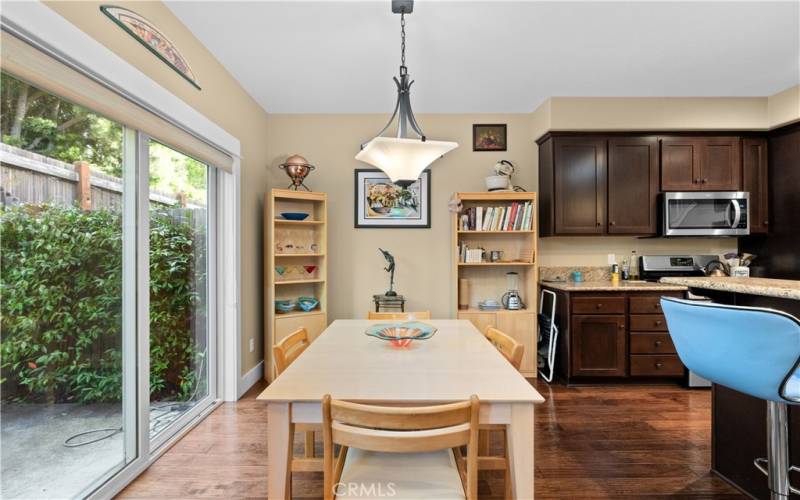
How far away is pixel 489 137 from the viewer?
3.93m

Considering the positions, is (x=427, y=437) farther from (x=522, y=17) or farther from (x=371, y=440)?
(x=522, y=17)

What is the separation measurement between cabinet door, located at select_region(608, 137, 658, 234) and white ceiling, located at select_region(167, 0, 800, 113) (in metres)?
0.46

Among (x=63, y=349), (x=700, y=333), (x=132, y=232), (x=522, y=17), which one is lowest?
(x=63, y=349)

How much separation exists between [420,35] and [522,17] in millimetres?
634

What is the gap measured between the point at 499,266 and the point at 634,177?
150 centimetres

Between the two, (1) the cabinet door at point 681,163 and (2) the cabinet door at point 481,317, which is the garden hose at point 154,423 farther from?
(1) the cabinet door at point 681,163

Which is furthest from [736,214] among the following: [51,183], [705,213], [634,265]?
[51,183]

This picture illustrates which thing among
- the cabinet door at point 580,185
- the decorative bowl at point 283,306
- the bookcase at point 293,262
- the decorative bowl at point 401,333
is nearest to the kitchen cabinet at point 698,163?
the cabinet door at point 580,185

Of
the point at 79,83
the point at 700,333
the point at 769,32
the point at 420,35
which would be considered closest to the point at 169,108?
the point at 79,83

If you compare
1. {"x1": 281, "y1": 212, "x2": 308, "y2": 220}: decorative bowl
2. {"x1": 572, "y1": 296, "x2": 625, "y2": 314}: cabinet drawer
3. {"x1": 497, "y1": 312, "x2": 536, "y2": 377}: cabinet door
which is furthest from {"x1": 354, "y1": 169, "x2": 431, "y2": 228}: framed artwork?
{"x1": 572, "y1": 296, "x2": 625, "y2": 314}: cabinet drawer

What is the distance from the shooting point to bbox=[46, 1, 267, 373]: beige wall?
1.71m

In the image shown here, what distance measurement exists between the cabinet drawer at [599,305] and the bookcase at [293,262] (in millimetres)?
2299

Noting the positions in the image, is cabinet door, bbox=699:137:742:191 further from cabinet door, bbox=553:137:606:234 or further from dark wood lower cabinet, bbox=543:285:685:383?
dark wood lower cabinet, bbox=543:285:685:383

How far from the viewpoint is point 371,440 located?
109cm
